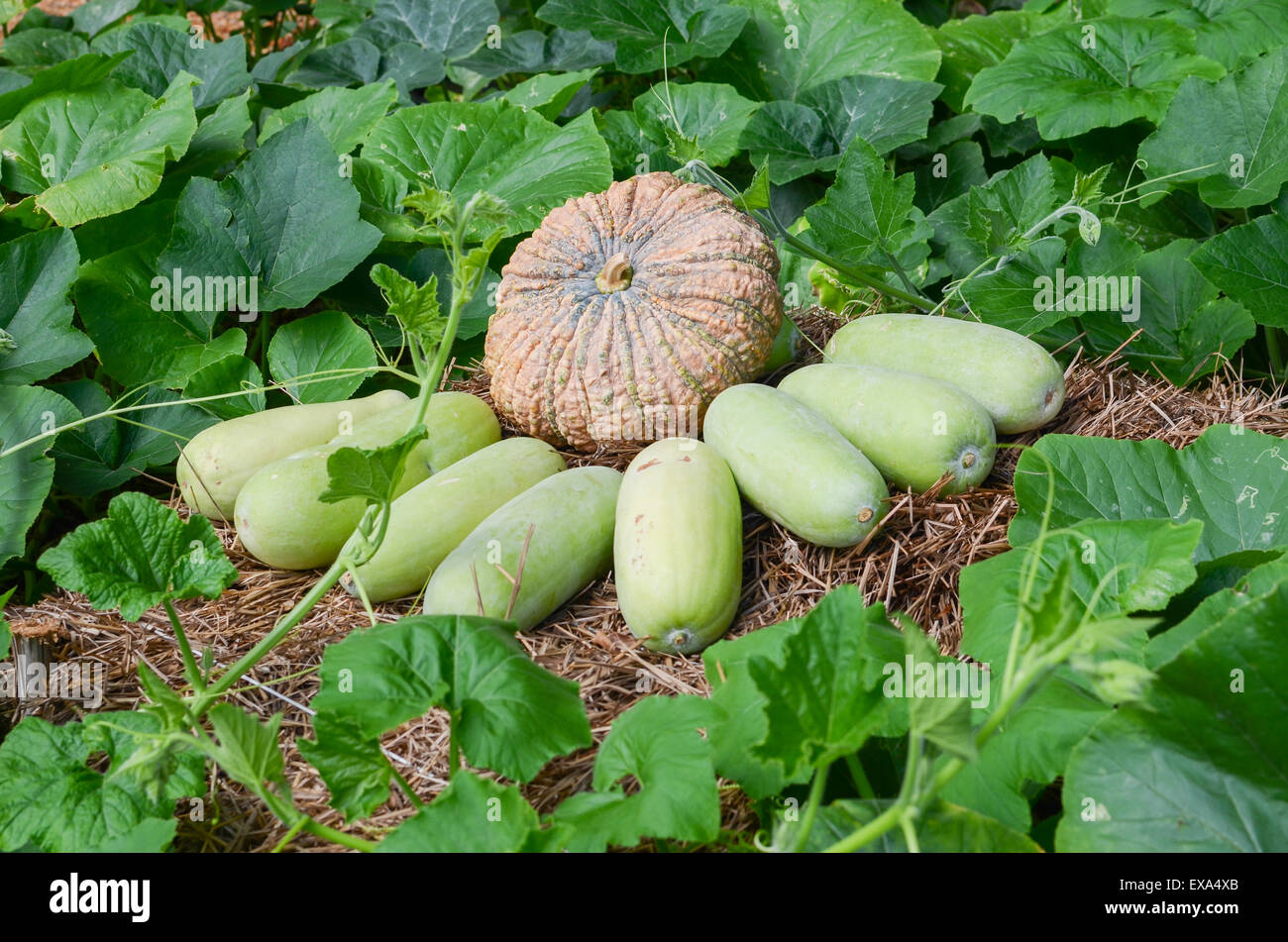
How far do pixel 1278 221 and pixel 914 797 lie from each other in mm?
1539

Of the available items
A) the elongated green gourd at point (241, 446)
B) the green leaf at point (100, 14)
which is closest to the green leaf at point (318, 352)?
the elongated green gourd at point (241, 446)

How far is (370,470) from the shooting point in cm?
135

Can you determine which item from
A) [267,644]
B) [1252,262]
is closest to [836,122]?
[1252,262]

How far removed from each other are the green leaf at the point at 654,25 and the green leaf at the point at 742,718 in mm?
A: 1860

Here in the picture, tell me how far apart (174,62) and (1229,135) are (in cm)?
255

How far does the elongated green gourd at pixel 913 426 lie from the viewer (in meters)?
1.70

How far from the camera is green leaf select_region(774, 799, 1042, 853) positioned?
113 centimetres

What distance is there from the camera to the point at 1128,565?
54.7 inches

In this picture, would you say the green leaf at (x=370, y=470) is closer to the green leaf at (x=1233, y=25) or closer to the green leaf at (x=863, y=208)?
the green leaf at (x=863, y=208)

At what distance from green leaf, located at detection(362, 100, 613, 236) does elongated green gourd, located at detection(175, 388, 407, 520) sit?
0.69m
